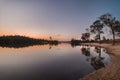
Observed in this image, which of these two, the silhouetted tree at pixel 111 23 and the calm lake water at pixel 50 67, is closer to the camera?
the calm lake water at pixel 50 67

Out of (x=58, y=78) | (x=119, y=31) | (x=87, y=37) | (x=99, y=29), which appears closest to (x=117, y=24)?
(x=119, y=31)

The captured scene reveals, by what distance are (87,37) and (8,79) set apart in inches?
6735

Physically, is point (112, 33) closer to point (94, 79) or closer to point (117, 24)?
point (117, 24)

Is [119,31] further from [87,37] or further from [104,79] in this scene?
[87,37]

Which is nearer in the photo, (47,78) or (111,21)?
(47,78)

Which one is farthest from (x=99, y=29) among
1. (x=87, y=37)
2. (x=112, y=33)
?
(x=87, y=37)

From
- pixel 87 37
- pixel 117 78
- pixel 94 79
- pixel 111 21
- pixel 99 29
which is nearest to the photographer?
pixel 117 78

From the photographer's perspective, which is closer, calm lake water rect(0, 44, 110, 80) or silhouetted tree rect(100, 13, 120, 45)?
calm lake water rect(0, 44, 110, 80)

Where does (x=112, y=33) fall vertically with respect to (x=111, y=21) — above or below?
below

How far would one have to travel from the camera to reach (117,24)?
267 feet

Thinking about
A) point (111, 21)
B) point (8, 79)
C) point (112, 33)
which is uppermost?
point (111, 21)

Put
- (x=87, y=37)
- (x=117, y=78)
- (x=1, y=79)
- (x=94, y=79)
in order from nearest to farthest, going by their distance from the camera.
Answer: (x=117, y=78), (x=94, y=79), (x=1, y=79), (x=87, y=37)

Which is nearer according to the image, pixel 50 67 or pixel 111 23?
pixel 50 67

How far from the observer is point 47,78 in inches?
858
